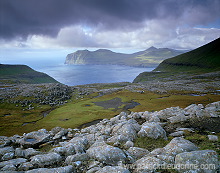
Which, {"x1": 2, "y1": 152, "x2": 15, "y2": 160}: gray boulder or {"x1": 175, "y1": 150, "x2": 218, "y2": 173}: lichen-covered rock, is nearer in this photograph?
{"x1": 175, "y1": 150, "x2": 218, "y2": 173}: lichen-covered rock

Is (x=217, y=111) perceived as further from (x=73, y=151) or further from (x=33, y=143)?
(x=33, y=143)

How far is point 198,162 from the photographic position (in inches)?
468

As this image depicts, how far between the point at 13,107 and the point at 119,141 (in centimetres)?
11018

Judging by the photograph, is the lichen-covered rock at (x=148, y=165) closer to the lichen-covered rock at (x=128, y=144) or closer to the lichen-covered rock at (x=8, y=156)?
the lichen-covered rock at (x=128, y=144)

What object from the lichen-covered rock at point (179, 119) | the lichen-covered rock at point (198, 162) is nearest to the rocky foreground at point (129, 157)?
the lichen-covered rock at point (198, 162)

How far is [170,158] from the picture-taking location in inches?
541

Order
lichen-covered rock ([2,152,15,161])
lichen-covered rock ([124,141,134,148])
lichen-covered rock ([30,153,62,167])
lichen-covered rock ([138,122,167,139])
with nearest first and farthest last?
lichen-covered rock ([30,153,62,167]) < lichen-covered rock ([124,141,134,148]) < lichen-covered rock ([2,152,15,161]) < lichen-covered rock ([138,122,167,139])

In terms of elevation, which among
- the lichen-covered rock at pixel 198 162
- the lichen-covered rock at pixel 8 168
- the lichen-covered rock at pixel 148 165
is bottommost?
the lichen-covered rock at pixel 8 168

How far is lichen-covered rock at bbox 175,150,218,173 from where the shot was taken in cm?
1127

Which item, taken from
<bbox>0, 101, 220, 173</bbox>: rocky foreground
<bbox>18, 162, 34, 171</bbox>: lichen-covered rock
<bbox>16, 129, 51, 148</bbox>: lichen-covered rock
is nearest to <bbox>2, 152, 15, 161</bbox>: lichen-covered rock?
<bbox>0, 101, 220, 173</bbox>: rocky foreground

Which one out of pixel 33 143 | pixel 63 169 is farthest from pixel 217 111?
pixel 33 143

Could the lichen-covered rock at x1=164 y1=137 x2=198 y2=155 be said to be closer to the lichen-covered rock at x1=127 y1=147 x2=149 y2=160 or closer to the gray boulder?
the lichen-covered rock at x1=127 y1=147 x2=149 y2=160

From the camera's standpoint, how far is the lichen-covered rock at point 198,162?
11273 millimetres

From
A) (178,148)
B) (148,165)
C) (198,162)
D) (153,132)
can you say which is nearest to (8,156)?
(148,165)
